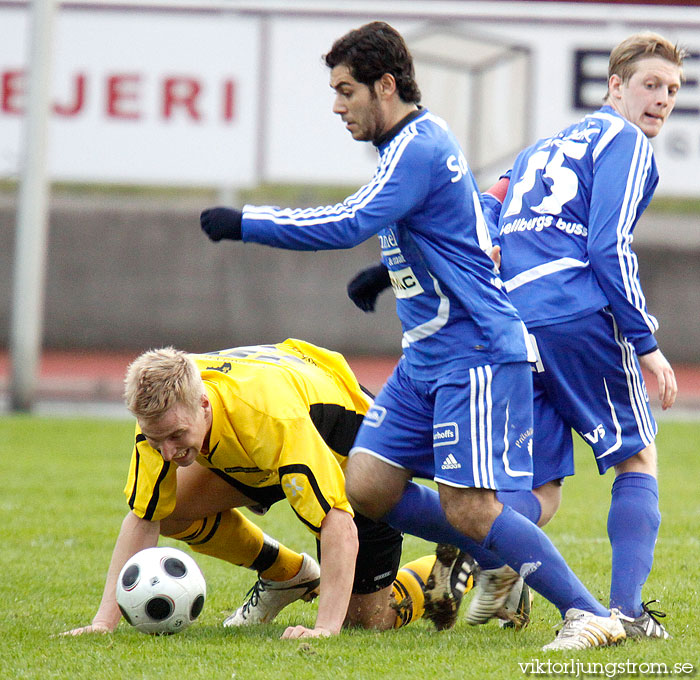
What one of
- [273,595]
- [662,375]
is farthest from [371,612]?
[662,375]

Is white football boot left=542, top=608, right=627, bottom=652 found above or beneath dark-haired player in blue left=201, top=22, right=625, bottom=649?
beneath

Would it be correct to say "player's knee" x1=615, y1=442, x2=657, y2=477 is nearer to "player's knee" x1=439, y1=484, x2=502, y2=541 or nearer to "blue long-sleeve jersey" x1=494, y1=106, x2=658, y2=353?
"blue long-sleeve jersey" x1=494, y1=106, x2=658, y2=353

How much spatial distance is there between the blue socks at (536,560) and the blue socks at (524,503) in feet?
0.98

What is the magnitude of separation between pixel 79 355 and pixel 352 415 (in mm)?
12867

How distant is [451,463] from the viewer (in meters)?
3.53

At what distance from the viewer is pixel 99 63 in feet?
→ 52.9

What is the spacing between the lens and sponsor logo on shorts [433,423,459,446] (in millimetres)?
3527

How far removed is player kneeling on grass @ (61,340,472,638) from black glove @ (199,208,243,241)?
54 centimetres

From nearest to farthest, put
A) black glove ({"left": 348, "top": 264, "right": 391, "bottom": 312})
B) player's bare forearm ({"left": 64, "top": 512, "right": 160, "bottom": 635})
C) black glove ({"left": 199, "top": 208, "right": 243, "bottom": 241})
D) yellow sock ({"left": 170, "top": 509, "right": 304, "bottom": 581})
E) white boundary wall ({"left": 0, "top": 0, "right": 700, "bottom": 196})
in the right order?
black glove ({"left": 199, "top": 208, "right": 243, "bottom": 241}) < player's bare forearm ({"left": 64, "top": 512, "right": 160, "bottom": 635}) < black glove ({"left": 348, "top": 264, "right": 391, "bottom": 312}) < yellow sock ({"left": 170, "top": 509, "right": 304, "bottom": 581}) < white boundary wall ({"left": 0, "top": 0, "right": 700, "bottom": 196})

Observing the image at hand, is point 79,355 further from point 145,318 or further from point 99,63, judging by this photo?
point 99,63

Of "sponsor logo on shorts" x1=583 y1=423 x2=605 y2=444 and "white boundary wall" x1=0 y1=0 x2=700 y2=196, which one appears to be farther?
"white boundary wall" x1=0 y1=0 x2=700 y2=196

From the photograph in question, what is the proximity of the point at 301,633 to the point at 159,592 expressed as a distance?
1.62ft

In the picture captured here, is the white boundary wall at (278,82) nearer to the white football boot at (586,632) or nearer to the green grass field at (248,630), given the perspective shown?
the green grass field at (248,630)

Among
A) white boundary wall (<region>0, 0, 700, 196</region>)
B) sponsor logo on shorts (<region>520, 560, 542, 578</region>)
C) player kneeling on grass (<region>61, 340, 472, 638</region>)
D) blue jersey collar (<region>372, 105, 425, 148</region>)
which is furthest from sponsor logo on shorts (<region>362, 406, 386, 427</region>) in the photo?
white boundary wall (<region>0, 0, 700, 196</region>)
